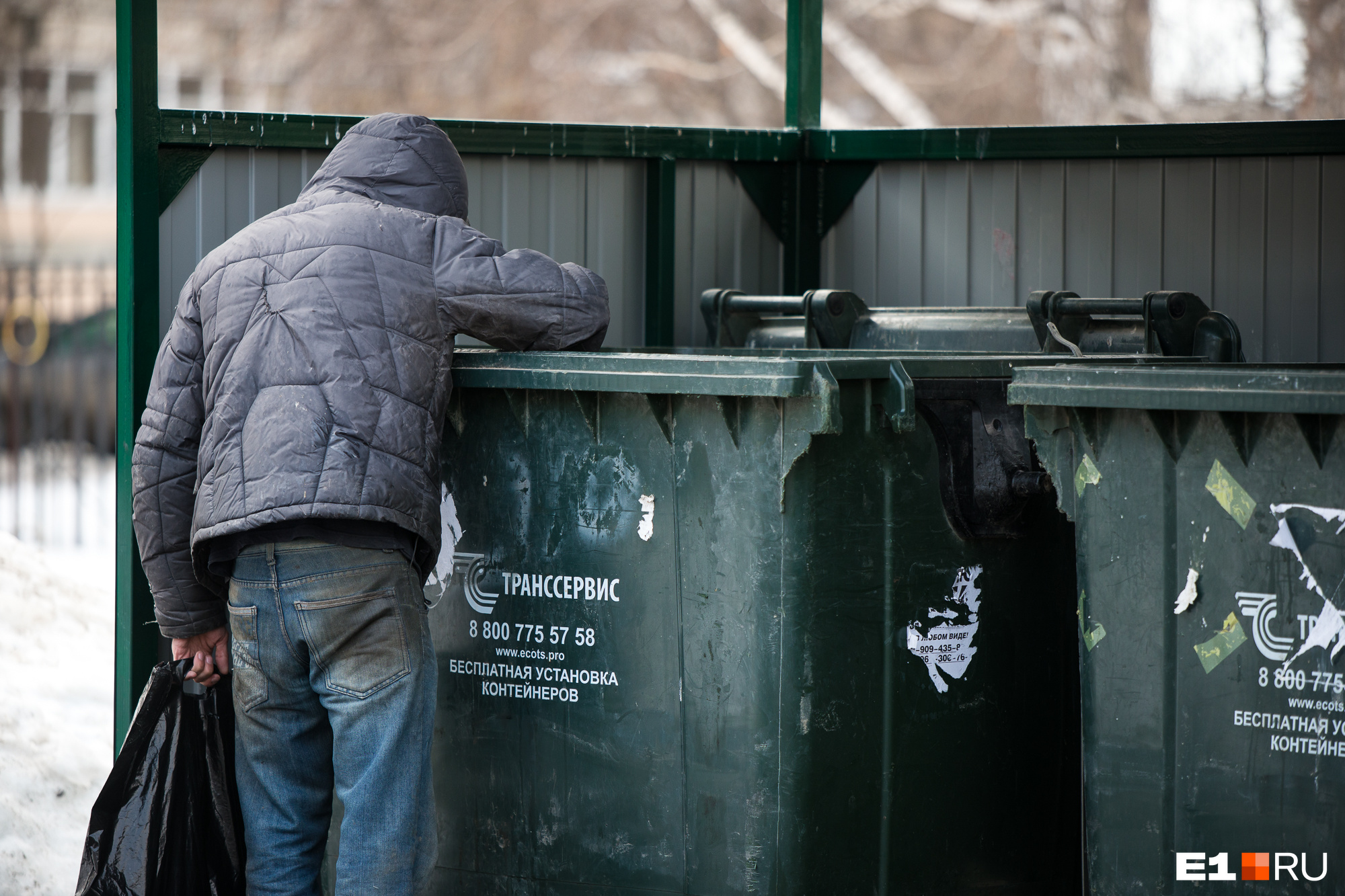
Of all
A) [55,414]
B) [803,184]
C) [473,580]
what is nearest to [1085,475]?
[473,580]

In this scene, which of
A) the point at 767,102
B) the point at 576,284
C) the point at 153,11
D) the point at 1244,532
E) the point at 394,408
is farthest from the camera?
the point at 767,102

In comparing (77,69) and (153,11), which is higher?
(77,69)

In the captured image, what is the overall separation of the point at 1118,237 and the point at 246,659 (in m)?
3.62

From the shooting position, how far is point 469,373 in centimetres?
381

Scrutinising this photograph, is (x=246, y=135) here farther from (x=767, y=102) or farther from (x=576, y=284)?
(x=767, y=102)

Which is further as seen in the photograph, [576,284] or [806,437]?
[576,284]

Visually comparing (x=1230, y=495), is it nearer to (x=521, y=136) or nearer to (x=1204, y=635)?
(x=1204, y=635)

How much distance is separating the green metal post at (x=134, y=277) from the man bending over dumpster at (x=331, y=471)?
37.5 inches

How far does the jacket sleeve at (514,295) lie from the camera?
356 cm

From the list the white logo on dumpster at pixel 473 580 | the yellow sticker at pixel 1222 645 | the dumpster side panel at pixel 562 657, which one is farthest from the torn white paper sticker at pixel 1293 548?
the white logo on dumpster at pixel 473 580

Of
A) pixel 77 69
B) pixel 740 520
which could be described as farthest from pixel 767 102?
pixel 740 520

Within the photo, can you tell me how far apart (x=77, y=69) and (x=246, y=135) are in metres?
20.6

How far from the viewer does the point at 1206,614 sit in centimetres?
326

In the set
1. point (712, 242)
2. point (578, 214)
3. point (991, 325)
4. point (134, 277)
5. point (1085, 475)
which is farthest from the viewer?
point (712, 242)
